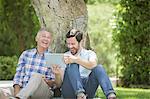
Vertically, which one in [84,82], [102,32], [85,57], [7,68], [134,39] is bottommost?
[102,32]

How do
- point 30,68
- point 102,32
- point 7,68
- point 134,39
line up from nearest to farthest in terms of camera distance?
point 30,68, point 134,39, point 7,68, point 102,32

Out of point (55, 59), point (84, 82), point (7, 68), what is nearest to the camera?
point (84, 82)

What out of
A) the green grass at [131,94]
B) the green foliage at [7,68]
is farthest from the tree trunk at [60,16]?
the green foliage at [7,68]

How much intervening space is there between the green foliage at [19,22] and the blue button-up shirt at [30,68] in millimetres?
8375

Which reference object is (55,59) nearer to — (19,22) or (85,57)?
(85,57)

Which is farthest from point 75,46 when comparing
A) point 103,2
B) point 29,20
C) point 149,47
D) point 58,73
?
point 103,2

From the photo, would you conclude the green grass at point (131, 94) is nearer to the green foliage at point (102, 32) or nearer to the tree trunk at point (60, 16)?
the tree trunk at point (60, 16)

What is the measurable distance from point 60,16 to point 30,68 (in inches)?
38.5

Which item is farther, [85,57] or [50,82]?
[50,82]

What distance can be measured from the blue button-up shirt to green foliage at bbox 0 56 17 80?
6.70 meters

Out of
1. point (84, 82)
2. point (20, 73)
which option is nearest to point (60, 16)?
point (20, 73)

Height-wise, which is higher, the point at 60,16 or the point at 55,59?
the point at 60,16

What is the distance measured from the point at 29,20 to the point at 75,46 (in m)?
9.15

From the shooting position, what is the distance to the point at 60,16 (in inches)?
238
